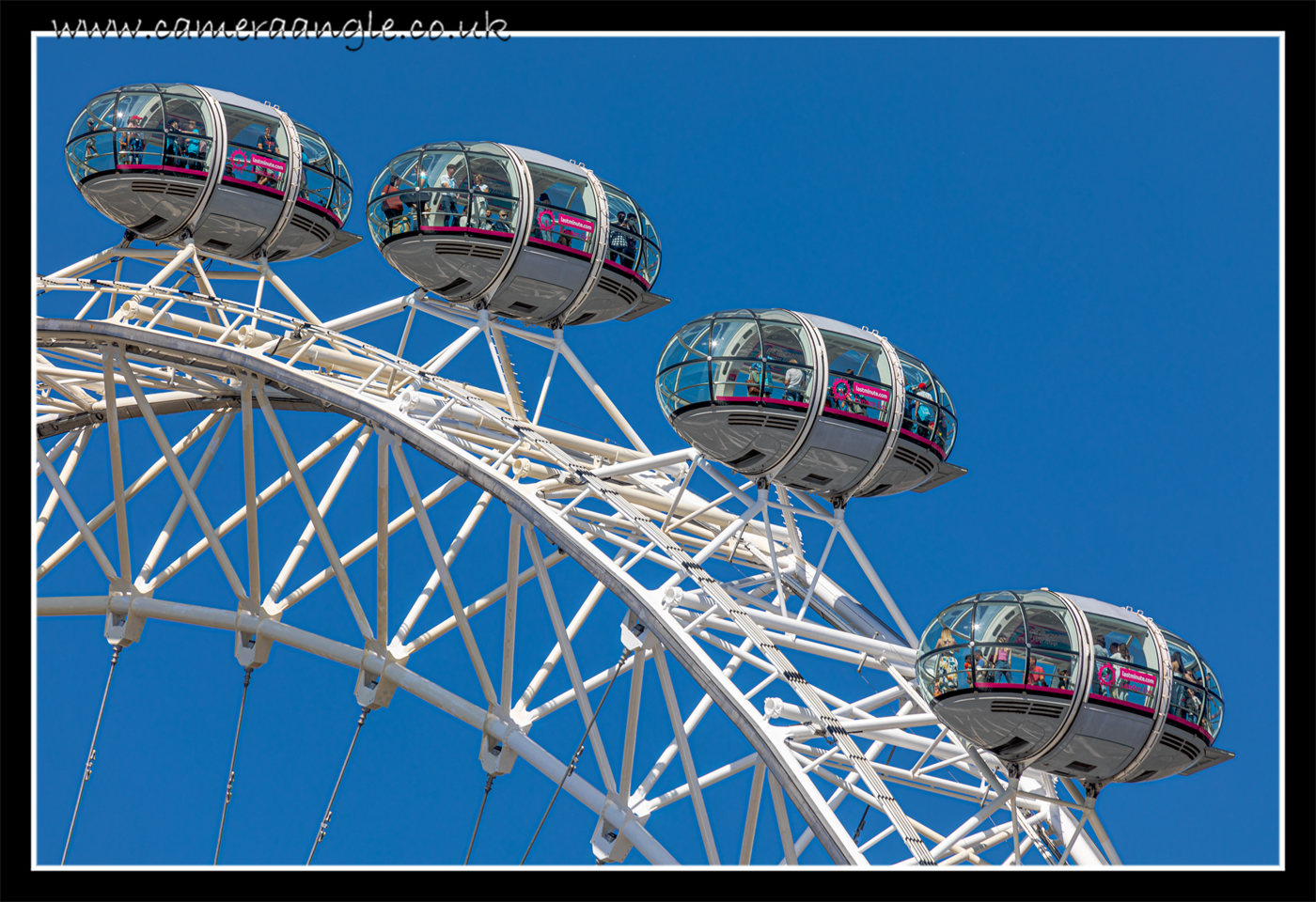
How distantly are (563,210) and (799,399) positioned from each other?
8.05 m

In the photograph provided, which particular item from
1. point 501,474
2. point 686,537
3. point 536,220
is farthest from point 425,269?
point 686,537

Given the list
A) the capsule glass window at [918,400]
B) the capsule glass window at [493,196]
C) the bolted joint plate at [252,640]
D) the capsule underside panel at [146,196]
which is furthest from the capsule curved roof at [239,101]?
the capsule glass window at [918,400]

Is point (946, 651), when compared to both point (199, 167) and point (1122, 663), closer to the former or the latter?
point (1122, 663)

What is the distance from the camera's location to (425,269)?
37656 mm

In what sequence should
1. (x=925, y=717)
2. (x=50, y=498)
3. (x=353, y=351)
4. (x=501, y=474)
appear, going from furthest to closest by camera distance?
(x=50, y=498) → (x=353, y=351) → (x=501, y=474) → (x=925, y=717)

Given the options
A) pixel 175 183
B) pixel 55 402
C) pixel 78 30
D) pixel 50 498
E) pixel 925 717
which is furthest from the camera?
pixel 50 498

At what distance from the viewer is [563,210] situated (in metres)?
37.4

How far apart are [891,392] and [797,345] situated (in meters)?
1.97

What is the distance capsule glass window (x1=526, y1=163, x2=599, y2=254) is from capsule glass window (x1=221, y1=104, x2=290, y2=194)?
261 inches

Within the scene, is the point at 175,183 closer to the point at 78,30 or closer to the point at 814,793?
the point at 78,30

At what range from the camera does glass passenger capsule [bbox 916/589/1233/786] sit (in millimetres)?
28359

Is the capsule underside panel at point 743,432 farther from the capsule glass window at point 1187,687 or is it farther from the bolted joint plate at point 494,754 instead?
the bolted joint plate at point 494,754

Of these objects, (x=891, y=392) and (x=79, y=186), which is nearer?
(x=891, y=392)

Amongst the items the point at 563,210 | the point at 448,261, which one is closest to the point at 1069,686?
the point at 563,210
